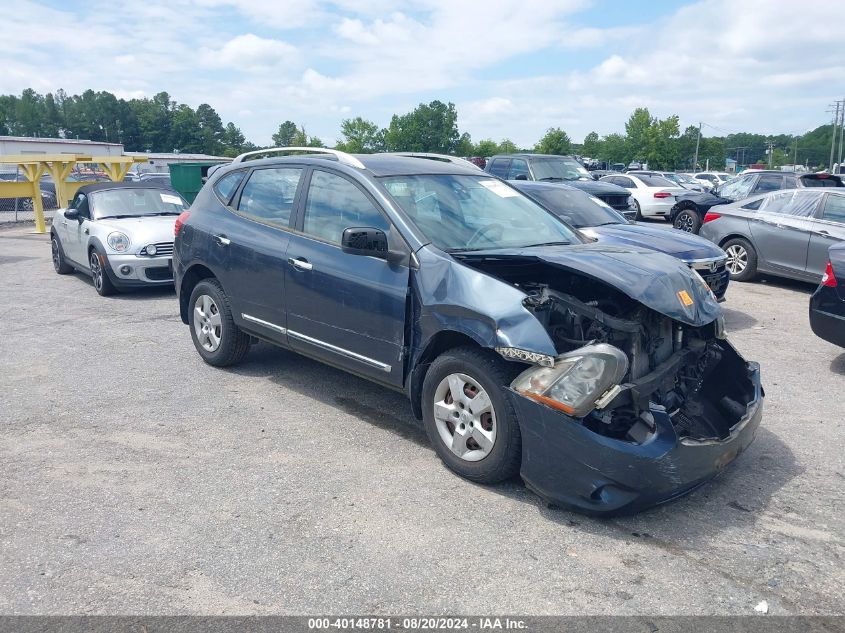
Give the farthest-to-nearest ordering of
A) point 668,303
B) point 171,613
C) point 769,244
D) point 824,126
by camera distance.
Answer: point 824,126, point 769,244, point 668,303, point 171,613

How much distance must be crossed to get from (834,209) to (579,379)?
322 inches

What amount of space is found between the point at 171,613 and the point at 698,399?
3187mm

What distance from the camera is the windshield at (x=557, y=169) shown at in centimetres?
1549

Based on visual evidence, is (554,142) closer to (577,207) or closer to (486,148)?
(486,148)

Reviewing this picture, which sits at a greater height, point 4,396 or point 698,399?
point 698,399

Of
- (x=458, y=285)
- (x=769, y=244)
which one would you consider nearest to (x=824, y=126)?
(x=769, y=244)

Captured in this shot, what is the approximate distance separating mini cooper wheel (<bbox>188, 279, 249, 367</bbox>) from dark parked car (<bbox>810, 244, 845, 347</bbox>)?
5.05 m

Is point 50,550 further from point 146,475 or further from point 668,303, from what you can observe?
point 668,303

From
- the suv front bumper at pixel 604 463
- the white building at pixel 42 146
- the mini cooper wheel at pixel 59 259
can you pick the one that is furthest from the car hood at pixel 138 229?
the white building at pixel 42 146

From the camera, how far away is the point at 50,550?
3.53m

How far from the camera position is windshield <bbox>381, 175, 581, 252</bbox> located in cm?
480

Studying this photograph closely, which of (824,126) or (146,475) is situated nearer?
(146,475)

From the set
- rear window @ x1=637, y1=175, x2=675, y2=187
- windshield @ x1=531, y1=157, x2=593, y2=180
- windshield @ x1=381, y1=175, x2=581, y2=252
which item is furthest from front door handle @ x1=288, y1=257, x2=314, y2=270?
rear window @ x1=637, y1=175, x2=675, y2=187

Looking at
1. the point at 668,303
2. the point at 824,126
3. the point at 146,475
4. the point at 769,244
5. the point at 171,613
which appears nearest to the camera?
the point at 171,613
